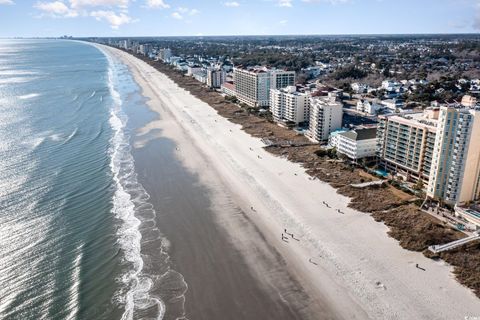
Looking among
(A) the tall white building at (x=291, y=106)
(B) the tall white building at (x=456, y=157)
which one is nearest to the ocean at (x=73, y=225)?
(B) the tall white building at (x=456, y=157)

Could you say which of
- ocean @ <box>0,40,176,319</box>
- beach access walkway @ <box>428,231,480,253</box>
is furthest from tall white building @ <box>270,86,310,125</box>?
beach access walkway @ <box>428,231,480,253</box>

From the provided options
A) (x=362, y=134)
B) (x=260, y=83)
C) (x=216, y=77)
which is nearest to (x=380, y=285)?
(x=362, y=134)

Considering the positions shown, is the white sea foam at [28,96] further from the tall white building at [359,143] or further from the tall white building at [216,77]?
the tall white building at [359,143]

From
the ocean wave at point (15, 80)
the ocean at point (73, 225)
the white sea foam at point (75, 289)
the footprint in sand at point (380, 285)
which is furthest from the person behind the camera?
the ocean wave at point (15, 80)

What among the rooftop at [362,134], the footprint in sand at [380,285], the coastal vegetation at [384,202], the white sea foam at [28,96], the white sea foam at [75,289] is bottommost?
the white sea foam at [75,289]

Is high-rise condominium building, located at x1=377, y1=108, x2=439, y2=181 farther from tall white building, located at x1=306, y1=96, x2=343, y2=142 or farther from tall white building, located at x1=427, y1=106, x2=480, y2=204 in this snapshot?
tall white building, located at x1=306, y1=96, x2=343, y2=142
